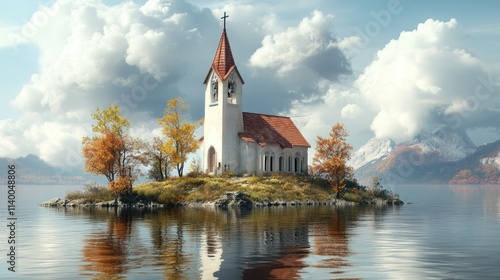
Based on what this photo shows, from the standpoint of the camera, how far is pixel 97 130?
68.0 m

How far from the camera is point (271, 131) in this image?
289 feet

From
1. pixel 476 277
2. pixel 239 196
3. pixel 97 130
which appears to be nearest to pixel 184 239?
pixel 476 277

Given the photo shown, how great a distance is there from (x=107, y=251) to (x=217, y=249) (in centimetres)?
503

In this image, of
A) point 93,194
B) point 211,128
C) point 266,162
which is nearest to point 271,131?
point 266,162

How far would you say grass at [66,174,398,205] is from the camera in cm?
6769

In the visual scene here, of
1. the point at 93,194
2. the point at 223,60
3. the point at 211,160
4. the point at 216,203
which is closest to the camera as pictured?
the point at 216,203

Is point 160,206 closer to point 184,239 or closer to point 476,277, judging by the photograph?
point 184,239

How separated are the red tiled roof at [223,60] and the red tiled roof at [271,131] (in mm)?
8148

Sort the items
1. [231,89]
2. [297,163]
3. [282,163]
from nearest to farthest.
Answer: [231,89], [282,163], [297,163]

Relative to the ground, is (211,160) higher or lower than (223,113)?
lower

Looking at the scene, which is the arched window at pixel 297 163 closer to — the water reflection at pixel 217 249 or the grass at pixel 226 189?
the grass at pixel 226 189

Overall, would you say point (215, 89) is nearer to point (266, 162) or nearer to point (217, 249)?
point (266, 162)

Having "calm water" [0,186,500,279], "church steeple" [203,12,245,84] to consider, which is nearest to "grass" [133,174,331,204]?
"church steeple" [203,12,245,84]

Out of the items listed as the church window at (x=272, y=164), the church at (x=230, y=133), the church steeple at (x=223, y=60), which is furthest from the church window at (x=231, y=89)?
the church window at (x=272, y=164)
